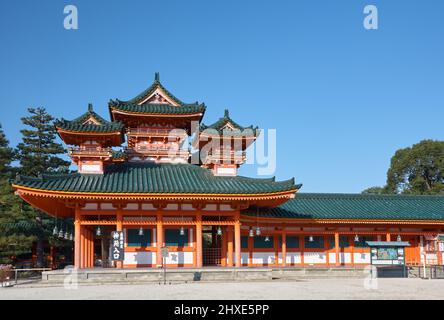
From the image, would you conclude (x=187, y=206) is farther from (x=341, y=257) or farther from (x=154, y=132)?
(x=341, y=257)

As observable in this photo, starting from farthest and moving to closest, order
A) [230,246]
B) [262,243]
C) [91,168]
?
[262,243], [230,246], [91,168]

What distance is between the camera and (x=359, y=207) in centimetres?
4075

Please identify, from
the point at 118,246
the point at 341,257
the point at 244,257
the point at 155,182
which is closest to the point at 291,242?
the point at 244,257

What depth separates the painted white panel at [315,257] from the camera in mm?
38188

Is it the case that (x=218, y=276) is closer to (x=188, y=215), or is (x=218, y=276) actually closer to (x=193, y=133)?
(x=188, y=215)

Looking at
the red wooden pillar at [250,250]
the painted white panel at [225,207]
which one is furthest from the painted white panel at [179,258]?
the red wooden pillar at [250,250]

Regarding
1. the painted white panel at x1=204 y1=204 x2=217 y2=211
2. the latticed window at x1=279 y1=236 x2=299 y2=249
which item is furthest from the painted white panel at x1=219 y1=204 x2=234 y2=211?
the latticed window at x1=279 y1=236 x2=299 y2=249

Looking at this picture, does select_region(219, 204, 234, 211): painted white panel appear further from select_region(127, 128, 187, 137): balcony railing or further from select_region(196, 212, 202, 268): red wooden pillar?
select_region(127, 128, 187, 137): balcony railing

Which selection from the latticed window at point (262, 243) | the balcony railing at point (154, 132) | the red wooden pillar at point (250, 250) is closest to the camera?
the red wooden pillar at point (250, 250)

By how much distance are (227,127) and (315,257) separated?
11.9m

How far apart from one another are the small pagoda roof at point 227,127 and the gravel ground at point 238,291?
10719mm

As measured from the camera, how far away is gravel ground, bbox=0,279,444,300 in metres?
21.3

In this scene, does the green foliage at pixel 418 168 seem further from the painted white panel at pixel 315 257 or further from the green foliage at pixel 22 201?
the green foliage at pixel 22 201

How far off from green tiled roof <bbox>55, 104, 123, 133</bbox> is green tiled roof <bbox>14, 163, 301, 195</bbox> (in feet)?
9.19
